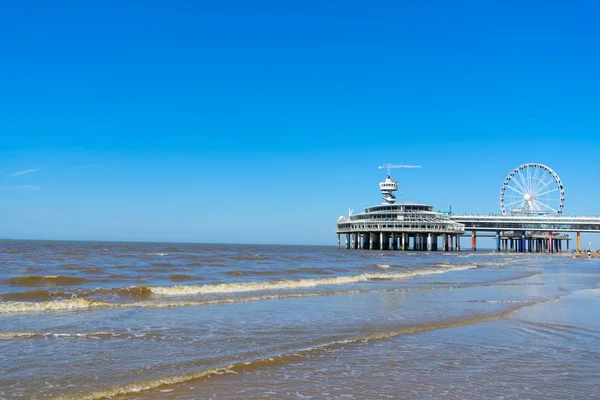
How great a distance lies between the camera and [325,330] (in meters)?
10.3

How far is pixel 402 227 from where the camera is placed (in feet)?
335

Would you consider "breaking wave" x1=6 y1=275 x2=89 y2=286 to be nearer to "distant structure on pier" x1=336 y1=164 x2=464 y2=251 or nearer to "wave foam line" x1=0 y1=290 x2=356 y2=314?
"wave foam line" x1=0 y1=290 x2=356 y2=314

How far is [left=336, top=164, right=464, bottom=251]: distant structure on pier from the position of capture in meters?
102

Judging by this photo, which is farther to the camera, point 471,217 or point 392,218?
point 471,217

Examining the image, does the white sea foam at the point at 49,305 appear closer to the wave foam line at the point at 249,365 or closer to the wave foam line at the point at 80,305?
the wave foam line at the point at 80,305

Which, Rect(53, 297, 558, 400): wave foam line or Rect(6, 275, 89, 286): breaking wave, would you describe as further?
Rect(6, 275, 89, 286): breaking wave

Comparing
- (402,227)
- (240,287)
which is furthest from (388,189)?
(240,287)

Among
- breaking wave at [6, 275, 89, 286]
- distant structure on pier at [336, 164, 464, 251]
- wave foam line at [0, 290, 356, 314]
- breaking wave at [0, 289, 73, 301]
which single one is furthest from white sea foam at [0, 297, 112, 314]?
distant structure on pier at [336, 164, 464, 251]

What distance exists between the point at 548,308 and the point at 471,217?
10471cm

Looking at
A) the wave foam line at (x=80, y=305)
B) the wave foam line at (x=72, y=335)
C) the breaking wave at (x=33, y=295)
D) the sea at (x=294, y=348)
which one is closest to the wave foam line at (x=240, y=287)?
the sea at (x=294, y=348)

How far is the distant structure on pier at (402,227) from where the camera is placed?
102 metres

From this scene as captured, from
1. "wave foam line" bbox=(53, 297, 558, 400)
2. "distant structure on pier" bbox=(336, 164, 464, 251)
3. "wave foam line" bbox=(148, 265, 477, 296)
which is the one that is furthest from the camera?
"distant structure on pier" bbox=(336, 164, 464, 251)

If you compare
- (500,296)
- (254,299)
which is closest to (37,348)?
(254,299)

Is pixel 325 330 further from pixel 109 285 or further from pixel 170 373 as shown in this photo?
pixel 109 285
